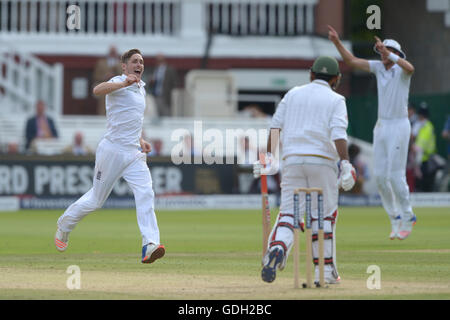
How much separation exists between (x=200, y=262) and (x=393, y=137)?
338cm

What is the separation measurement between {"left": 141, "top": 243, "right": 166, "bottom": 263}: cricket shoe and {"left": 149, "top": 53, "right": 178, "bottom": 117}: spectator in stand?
14.5 m

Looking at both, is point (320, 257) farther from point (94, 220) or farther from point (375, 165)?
point (94, 220)

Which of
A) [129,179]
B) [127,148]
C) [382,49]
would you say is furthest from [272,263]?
[382,49]

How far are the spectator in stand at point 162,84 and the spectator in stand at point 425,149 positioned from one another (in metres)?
5.37

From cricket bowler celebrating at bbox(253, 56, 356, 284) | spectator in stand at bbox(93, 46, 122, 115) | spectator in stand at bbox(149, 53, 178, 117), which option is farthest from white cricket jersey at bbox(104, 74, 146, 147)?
spectator in stand at bbox(149, 53, 178, 117)

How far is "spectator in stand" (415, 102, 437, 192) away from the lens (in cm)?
2272

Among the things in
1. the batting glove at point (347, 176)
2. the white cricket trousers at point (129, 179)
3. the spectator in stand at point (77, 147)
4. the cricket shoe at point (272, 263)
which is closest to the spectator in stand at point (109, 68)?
the spectator in stand at point (77, 147)

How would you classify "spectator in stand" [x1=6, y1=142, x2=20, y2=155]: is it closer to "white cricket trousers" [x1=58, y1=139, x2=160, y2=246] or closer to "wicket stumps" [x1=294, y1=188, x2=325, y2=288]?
"white cricket trousers" [x1=58, y1=139, x2=160, y2=246]

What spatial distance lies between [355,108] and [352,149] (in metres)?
4.94

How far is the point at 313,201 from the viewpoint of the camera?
8.84 metres

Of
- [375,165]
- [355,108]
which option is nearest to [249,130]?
[355,108]

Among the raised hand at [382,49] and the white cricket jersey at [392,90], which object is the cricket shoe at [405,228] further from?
the raised hand at [382,49]

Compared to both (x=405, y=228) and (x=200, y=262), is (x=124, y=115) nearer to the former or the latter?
(x=200, y=262)

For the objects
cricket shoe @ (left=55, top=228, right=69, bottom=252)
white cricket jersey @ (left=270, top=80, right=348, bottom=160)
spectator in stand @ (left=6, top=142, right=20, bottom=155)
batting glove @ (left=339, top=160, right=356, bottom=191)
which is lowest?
cricket shoe @ (left=55, top=228, right=69, bottom=252)
